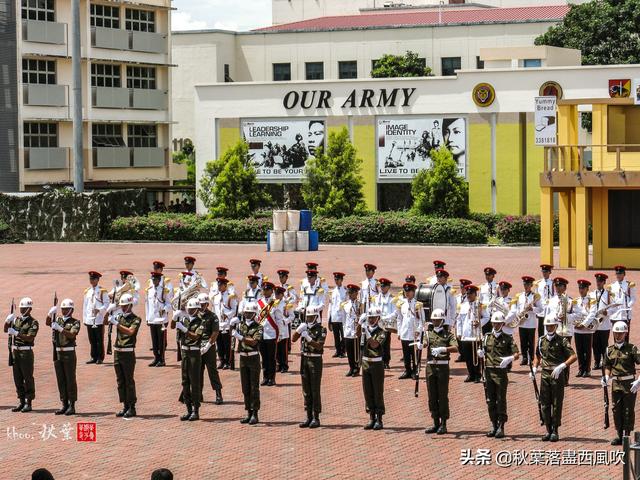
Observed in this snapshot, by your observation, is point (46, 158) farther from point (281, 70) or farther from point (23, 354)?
point (23, 354)

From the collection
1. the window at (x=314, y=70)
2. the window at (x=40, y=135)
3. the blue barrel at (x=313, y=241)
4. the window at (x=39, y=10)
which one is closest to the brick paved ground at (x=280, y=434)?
the blue barrel at (x=313, y=241)

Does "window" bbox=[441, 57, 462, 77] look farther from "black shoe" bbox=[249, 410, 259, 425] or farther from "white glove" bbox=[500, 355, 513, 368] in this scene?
"white glove" bbox=[500, 355, 513, 368]

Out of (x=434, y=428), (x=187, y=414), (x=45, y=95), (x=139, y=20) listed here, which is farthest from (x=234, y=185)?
(x=434, y=428)

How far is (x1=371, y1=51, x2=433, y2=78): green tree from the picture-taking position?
76475mm

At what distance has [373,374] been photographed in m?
18.8

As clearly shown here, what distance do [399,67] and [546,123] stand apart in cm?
3680

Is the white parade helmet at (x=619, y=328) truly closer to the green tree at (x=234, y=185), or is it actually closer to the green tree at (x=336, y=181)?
the green tree at (x=336, y=181)

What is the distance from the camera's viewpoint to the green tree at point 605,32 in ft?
223

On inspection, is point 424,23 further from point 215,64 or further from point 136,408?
point 136,408

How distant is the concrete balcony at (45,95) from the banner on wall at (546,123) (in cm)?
3001

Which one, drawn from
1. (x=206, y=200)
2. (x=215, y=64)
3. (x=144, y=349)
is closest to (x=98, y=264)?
(x=206, y=200)

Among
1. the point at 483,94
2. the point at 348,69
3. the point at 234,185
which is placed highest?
the point at 348,69

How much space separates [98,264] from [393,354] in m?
19.3

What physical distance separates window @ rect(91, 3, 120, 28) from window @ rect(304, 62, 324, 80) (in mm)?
16801
